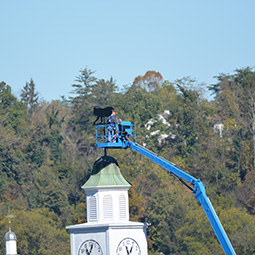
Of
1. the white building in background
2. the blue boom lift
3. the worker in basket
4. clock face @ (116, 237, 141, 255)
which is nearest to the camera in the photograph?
clock face @ (116, 237, 141, 255)

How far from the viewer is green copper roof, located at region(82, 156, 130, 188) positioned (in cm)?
4428

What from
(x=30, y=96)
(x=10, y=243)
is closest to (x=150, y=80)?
(x=30, y=96)

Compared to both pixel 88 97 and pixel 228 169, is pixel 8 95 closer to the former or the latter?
pixel 88 97

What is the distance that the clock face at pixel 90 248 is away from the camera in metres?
44.3

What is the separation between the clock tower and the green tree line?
4262cm

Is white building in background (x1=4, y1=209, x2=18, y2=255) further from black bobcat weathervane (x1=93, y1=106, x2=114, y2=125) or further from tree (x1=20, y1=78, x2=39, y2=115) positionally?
tree (x1=20, y1=78, x2=39, y2=115)

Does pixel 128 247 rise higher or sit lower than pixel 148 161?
lower

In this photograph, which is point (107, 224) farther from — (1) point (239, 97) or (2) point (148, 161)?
(1) point (239, 97)

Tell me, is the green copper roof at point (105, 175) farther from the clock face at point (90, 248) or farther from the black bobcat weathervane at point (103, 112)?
the clock face at point (90, 248)

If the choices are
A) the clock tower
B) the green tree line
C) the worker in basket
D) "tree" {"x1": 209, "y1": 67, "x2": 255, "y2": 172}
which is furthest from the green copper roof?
"tree" {"x1": 209, "y1": 67, "x2": 255, "y2": 172}

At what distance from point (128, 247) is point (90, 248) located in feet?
5.78

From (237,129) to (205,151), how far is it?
19.9ft

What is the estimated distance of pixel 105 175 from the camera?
4469 centimetres

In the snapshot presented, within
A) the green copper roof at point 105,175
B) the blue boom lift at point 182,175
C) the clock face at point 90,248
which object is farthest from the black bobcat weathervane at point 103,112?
the clock face at point 90,248
